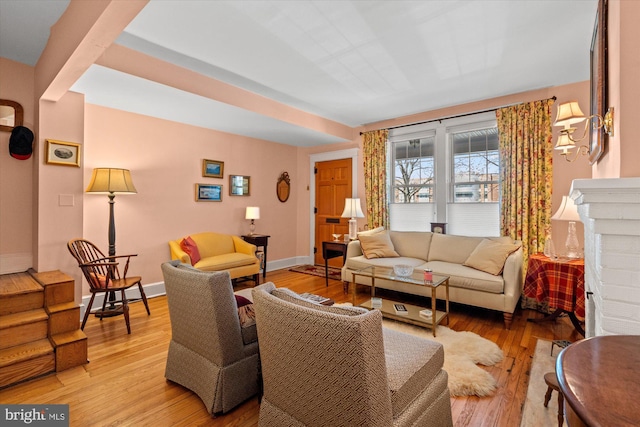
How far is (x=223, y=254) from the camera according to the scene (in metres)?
4.50

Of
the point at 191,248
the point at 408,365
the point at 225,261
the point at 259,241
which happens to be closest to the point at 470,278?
the point at 408,365

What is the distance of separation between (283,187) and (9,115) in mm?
3801

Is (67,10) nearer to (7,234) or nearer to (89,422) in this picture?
(7,234)

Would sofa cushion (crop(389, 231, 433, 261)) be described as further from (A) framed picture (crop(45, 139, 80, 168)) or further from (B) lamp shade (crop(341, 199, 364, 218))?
(A) framed picture (crop(45, 139, 80, 168))

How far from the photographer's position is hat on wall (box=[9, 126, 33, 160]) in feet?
9.29

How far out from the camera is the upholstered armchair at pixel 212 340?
171 cm

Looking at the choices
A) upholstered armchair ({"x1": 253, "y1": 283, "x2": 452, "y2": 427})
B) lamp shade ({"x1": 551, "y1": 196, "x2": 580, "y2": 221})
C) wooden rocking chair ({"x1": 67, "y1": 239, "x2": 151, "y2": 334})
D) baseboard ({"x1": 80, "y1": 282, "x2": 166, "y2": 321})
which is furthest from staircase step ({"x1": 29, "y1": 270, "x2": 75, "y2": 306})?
lamp shade ({"x1": 551, "y1": 196, "x2": 580, "y2": 221})

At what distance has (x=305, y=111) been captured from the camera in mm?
4566

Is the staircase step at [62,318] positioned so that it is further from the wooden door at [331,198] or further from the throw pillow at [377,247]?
the wooden door at [331,198]

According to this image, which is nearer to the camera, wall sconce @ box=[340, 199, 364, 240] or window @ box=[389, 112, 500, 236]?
window @ box=[389, 112, 500, 236]

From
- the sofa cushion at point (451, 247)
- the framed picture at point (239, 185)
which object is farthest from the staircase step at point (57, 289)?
the sofa cushion at point (451, 247)

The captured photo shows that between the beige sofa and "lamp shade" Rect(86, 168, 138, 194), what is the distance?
2.89 meters

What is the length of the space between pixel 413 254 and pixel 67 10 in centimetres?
427

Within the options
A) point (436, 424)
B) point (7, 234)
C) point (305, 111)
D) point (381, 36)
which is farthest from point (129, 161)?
point (436, 424)
